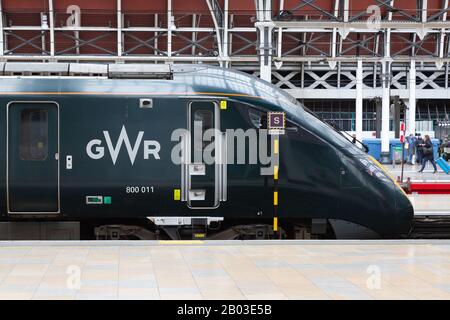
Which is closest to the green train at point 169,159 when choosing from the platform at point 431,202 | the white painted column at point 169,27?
the platform at point 431,202

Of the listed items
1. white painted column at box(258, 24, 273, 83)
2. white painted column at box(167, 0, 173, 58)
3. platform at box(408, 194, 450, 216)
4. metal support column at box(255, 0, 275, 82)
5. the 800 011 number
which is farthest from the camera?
white painted column at box(167, 0, 173, 58)

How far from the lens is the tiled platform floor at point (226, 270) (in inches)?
302

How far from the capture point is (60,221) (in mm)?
11906

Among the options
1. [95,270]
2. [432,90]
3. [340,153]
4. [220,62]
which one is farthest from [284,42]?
[95,270]

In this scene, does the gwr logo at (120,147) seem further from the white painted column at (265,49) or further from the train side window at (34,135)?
the white painted column at (265,49)

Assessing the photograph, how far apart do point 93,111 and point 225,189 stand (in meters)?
2.38

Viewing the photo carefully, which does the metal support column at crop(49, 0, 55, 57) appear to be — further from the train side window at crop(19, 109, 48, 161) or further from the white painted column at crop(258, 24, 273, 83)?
the train side window at crop(19, 109, 48, 161)

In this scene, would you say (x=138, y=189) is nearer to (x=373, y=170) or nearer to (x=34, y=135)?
(x=34, y=135)

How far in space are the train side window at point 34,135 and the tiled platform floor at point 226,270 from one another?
1576 mm

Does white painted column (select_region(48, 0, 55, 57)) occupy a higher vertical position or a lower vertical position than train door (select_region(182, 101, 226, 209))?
higher

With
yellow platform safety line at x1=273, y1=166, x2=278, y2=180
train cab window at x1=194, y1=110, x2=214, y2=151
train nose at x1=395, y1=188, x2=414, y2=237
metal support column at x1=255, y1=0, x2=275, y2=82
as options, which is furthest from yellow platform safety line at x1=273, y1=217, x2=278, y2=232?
metal support column at x1=255, y1=0, x2=275, y2=82

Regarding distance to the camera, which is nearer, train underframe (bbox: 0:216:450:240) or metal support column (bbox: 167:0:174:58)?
train underframe (bbox: 0:216:450:240)

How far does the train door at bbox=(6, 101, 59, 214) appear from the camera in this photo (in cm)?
1162

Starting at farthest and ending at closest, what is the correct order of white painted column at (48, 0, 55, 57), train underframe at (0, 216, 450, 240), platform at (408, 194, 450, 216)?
white painted column at (48, 0, 55, 57), platform at (408, 194, 450, 216), train underframe at (0, 216, 450, 240)
